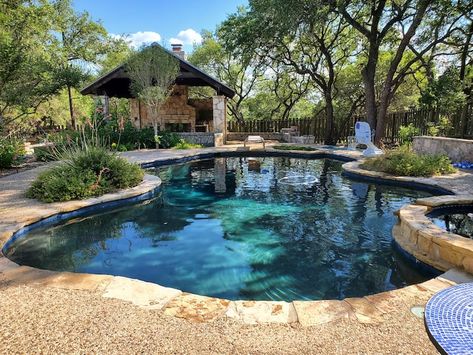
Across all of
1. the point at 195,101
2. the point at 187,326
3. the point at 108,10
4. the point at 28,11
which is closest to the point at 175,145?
the point at 195,101

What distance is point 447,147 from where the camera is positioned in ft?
30.0

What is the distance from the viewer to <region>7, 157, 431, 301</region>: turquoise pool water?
3476mm

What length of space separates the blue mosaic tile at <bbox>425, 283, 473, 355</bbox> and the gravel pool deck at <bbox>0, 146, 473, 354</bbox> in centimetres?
59

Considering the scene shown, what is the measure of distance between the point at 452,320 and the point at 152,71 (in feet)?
43.9

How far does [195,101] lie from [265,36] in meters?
6.43

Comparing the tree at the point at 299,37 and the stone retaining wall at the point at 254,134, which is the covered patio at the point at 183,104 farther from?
the tree at the point at 299,37

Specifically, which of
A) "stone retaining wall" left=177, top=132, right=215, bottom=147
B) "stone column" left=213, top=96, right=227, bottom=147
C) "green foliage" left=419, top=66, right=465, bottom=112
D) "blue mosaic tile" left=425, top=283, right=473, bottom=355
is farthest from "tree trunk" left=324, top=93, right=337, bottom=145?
"blue mosaic tile" left=425, top=283, right=473, bottom=355

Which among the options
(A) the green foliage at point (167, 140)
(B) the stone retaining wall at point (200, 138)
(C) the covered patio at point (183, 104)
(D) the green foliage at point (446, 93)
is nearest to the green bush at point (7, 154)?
(A) the green foliage at point (167, 140)

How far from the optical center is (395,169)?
302 inches

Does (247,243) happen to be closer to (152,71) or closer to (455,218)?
(455,218)

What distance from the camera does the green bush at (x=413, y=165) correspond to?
7.40 metres

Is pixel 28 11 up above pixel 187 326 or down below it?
above

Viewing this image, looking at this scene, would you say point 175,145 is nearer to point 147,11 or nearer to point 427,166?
point 427,166

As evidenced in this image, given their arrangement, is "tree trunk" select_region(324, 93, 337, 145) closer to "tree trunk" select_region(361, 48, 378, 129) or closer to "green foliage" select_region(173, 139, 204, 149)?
"tree trunk" select_region(361, 48, 378, 129)
